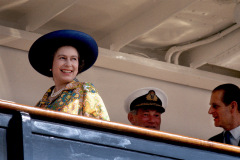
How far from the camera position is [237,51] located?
5.20m

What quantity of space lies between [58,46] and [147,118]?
95cm

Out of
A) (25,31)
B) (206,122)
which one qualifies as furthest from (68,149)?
→ (206,122)

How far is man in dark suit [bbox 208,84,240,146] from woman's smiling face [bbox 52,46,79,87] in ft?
3.74

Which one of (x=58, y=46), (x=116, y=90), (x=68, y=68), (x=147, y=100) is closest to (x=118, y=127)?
(x=68, y=68)

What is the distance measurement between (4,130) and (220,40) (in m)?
3.53

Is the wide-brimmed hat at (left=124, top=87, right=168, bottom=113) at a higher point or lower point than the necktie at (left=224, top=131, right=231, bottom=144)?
higher

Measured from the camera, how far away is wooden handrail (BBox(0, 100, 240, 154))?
2073mm

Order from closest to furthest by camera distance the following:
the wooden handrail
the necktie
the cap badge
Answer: the wooden handrail < the necktie < the cap badge

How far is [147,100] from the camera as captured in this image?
372cm

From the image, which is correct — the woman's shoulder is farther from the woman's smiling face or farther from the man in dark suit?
the man in dark suit

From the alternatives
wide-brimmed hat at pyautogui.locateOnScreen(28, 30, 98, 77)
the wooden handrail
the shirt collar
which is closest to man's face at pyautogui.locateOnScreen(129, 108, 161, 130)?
the shirt collar

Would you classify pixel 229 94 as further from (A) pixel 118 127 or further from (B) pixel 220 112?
(A) pixel 118 127

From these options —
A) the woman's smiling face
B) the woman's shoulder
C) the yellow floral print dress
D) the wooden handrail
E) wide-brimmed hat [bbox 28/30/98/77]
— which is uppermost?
wide-brimmed hat [bbox 28/30/98/77]

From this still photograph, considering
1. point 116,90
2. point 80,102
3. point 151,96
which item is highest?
point 116,90
